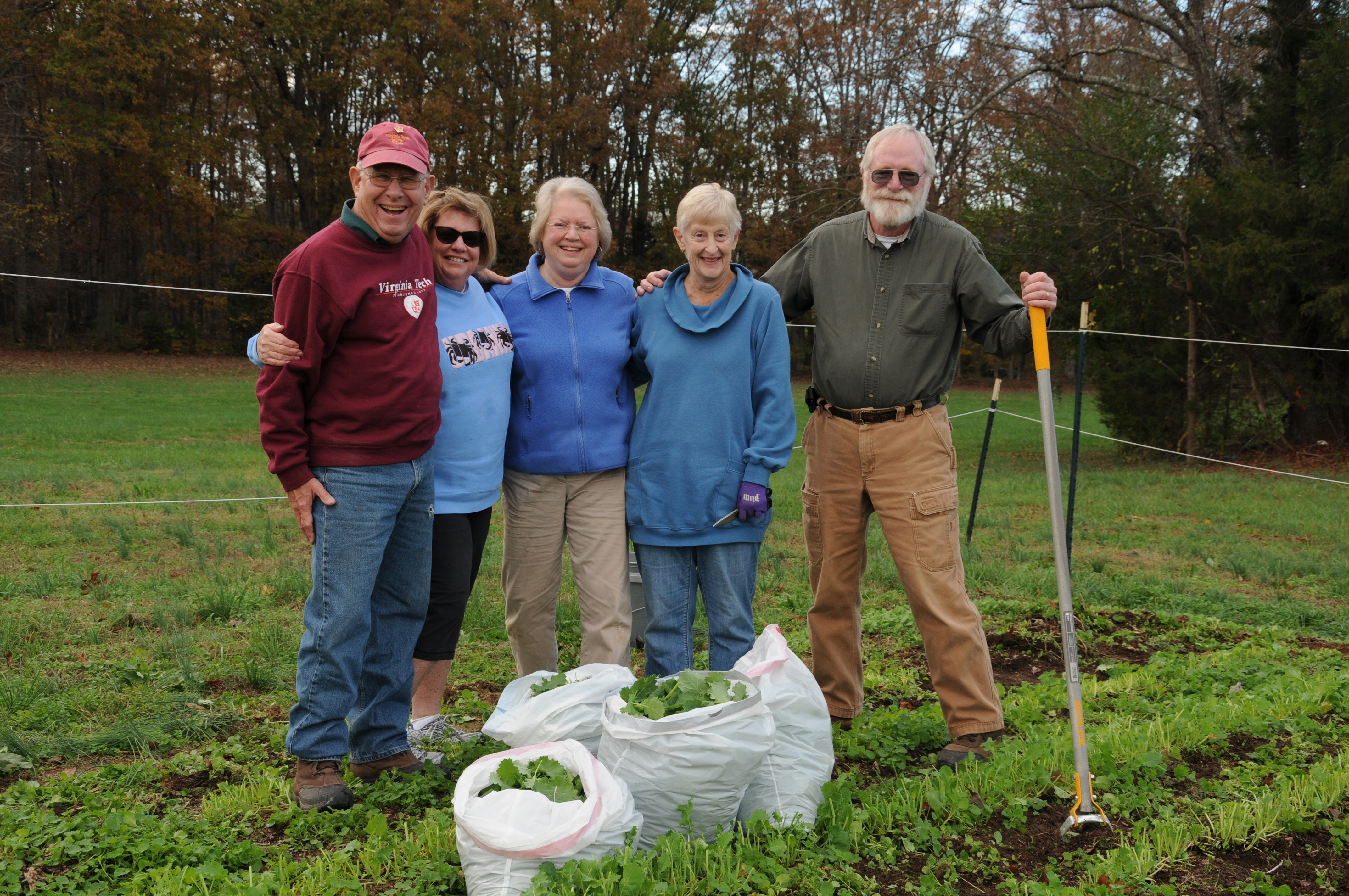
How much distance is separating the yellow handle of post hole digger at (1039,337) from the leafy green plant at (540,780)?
72.0 inches

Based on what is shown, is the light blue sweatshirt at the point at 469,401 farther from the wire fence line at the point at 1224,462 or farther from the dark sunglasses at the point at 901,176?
the wire fence line at the point at 1224,462

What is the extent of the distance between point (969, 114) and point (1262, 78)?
15.8 feet

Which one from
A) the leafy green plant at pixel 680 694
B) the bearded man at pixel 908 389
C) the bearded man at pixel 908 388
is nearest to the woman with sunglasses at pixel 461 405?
the bearded man at pixel 908 388

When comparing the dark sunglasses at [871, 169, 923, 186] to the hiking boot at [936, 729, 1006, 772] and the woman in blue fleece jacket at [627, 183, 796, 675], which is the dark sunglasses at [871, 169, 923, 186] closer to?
the woman in blue fleece jacket at [627, 183, 796, 675]

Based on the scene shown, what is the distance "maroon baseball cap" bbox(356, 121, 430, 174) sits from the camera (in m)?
3.03

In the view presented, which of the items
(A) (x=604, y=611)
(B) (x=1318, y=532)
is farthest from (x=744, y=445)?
(B) (x=1318, y=532)

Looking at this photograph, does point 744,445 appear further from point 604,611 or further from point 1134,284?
point 1134,284

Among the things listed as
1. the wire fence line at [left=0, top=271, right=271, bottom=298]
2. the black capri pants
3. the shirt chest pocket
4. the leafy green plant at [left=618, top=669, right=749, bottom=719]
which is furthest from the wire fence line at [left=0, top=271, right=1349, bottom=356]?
the leafy green plant at [left=618, top=669, right=749, bottom=719]

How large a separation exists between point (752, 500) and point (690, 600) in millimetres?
467

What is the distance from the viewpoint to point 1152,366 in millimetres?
15469

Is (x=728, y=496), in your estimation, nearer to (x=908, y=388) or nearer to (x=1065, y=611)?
(x=908, y=388)

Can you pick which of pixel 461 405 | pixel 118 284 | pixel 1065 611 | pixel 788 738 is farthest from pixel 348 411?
pixel 118 284

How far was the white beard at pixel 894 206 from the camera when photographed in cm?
359

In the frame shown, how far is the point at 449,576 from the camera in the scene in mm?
3529
